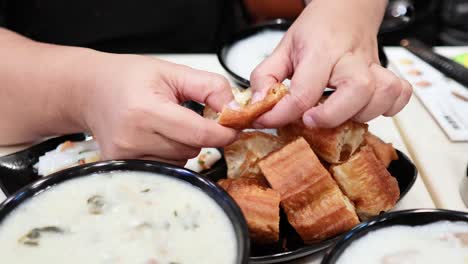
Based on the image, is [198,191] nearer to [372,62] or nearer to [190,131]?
[190,131]

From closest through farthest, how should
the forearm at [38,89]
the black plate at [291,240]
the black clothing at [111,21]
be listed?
the black plate at [291,240] < the forearm at [38,89] < the black clothing at [111,21]

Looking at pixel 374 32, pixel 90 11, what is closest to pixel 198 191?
pixel 374 32

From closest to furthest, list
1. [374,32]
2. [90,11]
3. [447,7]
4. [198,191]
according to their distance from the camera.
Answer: [198,191] → [374,32] → [90,11] → [447,7]

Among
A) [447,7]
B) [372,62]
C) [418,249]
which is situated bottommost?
[447,7]

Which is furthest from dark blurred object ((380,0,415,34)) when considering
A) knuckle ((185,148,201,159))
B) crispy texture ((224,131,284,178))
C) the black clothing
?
knuckle ((185,148,201,159))

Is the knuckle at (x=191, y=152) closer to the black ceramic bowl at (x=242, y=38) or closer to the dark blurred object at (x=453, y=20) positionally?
the black ceramic bowl at (x=242, y=38)

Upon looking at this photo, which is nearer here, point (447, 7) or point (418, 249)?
point (418, 249)

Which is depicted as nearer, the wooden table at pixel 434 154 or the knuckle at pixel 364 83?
the knuckle at pixel 364 83

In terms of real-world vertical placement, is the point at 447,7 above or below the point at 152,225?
below

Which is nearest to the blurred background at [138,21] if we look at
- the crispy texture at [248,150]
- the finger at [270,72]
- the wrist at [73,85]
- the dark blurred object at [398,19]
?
the dark blurred object at [398,19]
